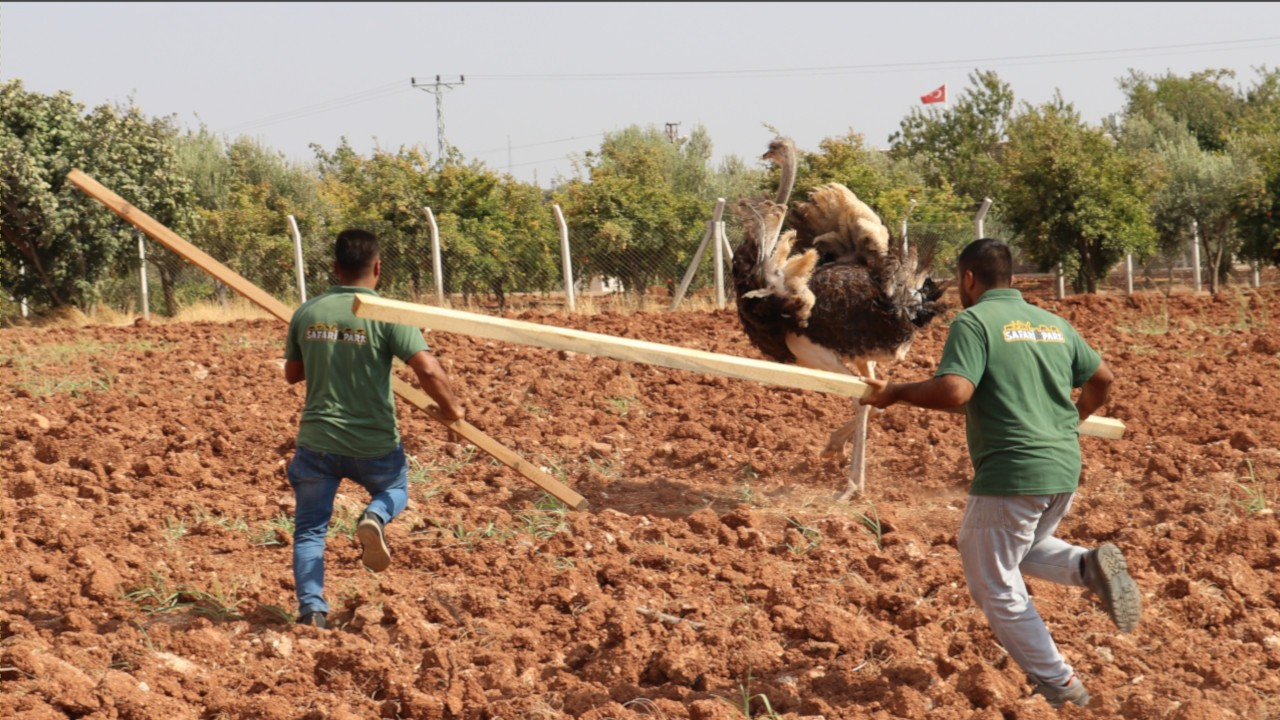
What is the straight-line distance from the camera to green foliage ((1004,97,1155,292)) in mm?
20203

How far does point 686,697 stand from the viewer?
13.9 ft

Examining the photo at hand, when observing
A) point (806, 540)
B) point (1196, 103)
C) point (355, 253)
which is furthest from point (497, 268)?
point (1196, 103)

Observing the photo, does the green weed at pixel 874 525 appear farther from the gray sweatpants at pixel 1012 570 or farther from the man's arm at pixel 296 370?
the man's arm at pixel 296 370

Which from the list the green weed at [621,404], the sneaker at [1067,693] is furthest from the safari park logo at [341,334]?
the green weed at [621,404]

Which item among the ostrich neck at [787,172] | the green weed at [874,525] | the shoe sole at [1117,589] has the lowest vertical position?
the green weed at [874,525]

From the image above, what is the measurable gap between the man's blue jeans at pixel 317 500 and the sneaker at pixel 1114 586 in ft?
8.81

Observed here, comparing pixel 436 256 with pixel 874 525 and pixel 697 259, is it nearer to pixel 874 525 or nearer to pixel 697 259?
pixel 697 259

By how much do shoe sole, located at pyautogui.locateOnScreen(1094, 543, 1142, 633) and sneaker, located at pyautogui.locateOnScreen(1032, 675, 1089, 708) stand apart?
0.79 ft

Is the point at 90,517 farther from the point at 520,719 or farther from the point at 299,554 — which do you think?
the point at 520,719

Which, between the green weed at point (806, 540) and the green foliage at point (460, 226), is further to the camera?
the green foliage at point (460, 226)

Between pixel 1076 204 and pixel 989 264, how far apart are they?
56.6 ft

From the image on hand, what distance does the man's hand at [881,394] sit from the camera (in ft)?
13.6

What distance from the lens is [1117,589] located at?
3914mm

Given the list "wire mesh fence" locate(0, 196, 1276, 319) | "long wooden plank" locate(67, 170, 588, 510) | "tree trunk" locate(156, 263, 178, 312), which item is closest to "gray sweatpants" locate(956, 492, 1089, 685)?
"long wooden plank" locate(67, 170, 588, 510)
